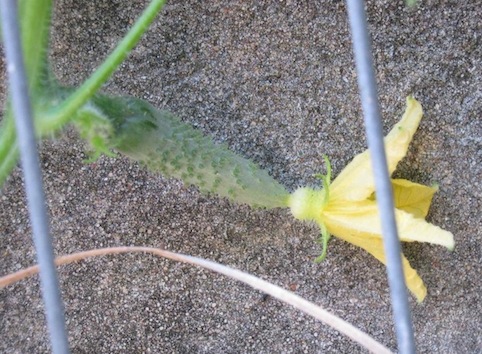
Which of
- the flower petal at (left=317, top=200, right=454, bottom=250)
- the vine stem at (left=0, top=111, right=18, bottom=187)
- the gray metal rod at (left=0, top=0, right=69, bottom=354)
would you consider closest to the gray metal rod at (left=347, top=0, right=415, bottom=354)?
the flower petal at (left=317, top=200, right=454, bottom=250)

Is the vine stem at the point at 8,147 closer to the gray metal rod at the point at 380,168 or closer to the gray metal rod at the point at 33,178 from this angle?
the gray metal rod at the point at 33,178

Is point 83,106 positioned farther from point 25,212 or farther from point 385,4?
point 385,4

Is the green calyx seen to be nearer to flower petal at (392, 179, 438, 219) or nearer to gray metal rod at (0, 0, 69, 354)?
flower petal at (392, 179, 438, 219)

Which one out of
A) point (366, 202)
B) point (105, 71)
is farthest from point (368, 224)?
point (105, 71)

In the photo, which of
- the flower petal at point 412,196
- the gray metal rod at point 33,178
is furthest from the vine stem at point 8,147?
the flower petal at point 412,196

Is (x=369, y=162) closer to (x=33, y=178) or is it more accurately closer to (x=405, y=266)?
(x=405, y=266)
